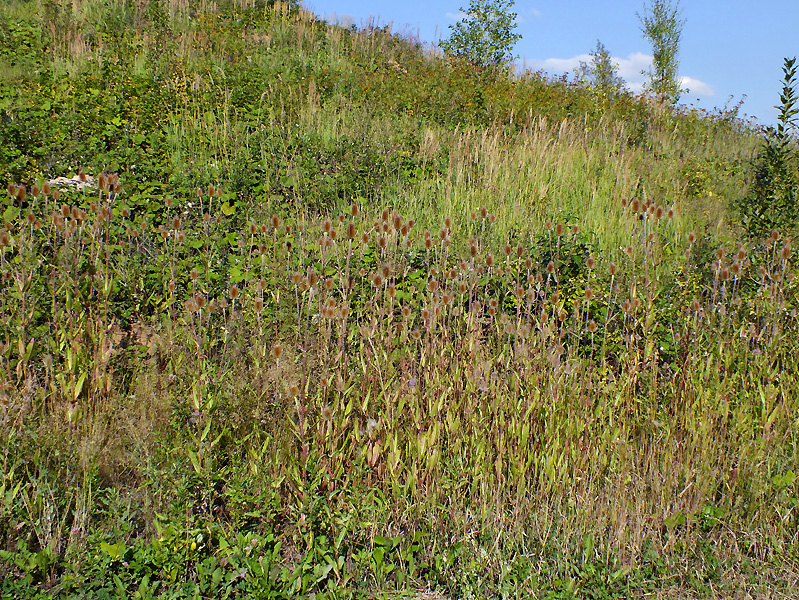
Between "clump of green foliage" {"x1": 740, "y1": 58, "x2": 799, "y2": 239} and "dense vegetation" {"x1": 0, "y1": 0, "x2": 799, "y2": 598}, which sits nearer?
"dense vegetation" {"x1": 0, "y1": 0, "x2": 799, "y2": 598}

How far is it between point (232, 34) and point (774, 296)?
38.6 feet

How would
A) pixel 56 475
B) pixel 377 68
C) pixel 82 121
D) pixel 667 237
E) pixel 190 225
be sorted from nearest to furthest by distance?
1. pixel 56 475
2. pixel 190 225
3. pixel 667 237
4. pixel 82 121
5. pixel 377 68

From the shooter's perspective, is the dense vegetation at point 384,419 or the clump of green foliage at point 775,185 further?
the clump of green foliage at point 775,185

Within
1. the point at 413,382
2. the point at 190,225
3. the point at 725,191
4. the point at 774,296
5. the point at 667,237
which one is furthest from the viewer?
the point at 725,191

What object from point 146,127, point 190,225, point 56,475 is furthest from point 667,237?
point 146,127

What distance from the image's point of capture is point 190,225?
5.10 metres

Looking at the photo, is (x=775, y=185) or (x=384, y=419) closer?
(x=384, y=419)

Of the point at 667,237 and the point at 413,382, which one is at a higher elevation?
the point at 667,237

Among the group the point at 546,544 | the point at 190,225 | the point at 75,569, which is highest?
the point at 190,225

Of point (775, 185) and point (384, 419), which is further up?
point (775, 185)

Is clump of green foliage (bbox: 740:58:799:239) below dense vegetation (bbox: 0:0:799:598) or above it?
above

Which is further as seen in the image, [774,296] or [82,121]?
[82,121]

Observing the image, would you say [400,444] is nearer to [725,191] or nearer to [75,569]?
[75,569]

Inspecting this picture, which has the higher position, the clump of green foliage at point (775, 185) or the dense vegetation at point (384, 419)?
the clump of green foliage at point (775, 185)
